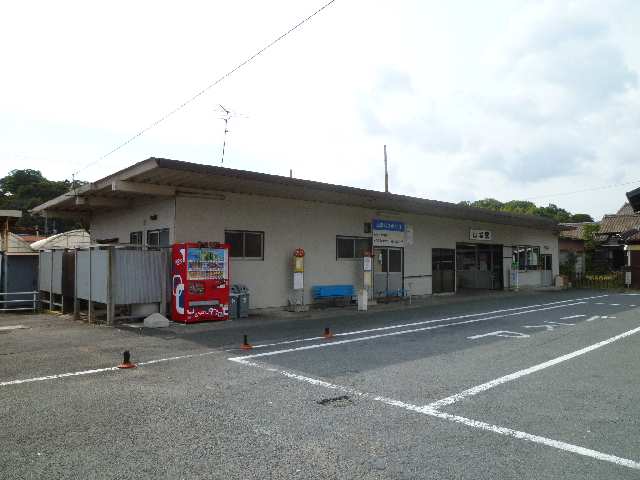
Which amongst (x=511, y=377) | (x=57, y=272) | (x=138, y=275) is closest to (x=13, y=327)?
(x=57, y=272)

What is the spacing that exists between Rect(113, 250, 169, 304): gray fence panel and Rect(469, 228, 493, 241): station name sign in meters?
16.1

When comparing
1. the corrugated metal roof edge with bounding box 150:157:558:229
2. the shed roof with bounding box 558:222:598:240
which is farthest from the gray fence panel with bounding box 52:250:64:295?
the shed roof with bounding box 558:222:598:240

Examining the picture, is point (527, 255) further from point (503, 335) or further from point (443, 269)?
point (503, 335)

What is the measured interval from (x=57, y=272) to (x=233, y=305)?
619 cm

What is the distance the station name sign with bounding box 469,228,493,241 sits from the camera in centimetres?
2284

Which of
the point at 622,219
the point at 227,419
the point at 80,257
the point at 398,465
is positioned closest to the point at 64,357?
the point at 227,419

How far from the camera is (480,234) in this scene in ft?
76.4

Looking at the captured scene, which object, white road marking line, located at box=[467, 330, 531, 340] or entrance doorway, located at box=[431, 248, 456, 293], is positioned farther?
entrance doorway, located at box=[431, 248, 456, 293]

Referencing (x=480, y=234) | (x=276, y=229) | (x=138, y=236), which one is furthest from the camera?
(x=480, y=234)

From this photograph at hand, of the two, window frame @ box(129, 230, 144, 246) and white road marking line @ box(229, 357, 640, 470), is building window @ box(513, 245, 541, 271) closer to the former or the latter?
window frame @ box(129, 230, 144, 246)

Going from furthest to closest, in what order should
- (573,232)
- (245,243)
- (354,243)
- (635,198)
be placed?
1. (573,232)
2. (354,243)
3. (245,243)
4. (635,198)

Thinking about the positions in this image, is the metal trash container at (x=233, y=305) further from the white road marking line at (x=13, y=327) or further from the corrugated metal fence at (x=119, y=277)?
the white road marking line at (x=13, y=327)

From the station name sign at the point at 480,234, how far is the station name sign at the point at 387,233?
566 cm

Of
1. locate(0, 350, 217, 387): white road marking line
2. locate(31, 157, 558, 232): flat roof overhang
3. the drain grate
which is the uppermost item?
locate(31, 157, 558, 232): flat roof overhang
